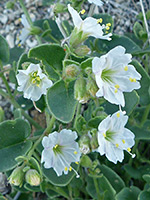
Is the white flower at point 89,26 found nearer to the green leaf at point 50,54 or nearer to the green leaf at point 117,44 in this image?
the green leaf at point 50,54

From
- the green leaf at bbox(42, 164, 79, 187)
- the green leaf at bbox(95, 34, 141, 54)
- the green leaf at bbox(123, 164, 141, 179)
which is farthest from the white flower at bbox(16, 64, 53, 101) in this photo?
the green leaf at bbox(123, 164, 141, 179)

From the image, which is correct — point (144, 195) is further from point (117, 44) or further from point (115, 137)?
point (117, 44)

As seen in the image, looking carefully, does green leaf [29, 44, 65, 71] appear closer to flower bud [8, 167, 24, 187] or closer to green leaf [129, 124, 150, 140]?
flower bud [8, 167, 24, 187]

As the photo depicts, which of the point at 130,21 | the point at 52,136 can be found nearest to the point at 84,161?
the point at 52,136

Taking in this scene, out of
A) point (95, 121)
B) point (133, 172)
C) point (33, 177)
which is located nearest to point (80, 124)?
point (95, 121)

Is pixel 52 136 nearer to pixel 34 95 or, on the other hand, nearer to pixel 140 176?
pixel 34 95

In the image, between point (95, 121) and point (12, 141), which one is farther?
point (12, 141)
